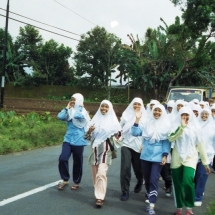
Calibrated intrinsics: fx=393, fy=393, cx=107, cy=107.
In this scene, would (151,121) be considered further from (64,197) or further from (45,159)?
(45,159)

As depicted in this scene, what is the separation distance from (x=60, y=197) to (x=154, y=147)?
1.88m

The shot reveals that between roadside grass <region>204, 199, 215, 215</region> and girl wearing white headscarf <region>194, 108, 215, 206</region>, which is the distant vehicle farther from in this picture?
roadside grass <region>204, 199, 215, 215</region>

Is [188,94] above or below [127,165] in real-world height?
above

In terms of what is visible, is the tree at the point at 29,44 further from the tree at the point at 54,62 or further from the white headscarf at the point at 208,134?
the white headscarf at the point at 208,134

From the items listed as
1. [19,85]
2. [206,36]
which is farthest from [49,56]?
[206,36]

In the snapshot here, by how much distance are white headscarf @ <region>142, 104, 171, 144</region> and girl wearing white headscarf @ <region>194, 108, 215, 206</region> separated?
90 centimetres

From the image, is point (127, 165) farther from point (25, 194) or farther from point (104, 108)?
point (25, 194)

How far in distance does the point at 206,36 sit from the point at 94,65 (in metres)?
9.92

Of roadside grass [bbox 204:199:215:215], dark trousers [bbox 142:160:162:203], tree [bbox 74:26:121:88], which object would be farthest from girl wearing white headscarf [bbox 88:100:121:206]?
tree [bbox 74:26:121:88]

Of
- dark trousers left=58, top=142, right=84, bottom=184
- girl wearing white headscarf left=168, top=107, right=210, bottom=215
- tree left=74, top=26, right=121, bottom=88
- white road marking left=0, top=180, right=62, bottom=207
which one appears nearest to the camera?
girl wearing white headscarf left=168, top=107, right=210, bottom=215

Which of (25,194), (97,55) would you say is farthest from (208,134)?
(97,55)

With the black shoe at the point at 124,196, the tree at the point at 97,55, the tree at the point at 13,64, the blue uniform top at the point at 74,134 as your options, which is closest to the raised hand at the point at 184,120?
the black shoe at the point at 124,196

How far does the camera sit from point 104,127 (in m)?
6.45

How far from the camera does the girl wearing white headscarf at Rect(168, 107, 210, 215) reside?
5520 millimetres
